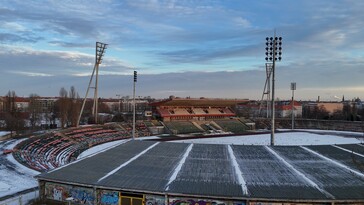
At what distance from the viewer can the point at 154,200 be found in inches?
595

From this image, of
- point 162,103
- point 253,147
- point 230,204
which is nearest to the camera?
point 230,204

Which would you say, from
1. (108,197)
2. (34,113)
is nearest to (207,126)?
(34,113)

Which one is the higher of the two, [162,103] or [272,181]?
[162,103]

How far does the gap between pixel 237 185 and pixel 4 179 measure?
16.2m

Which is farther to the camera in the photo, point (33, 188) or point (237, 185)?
point (33, 188)

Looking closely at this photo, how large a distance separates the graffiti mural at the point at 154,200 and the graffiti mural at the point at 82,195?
2926 millimetres

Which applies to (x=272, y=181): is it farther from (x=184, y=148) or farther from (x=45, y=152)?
(x=45, y=152)

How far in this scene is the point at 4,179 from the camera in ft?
71.3

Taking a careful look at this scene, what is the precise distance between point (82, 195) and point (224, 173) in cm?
776

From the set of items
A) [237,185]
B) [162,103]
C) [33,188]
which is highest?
[162,103]

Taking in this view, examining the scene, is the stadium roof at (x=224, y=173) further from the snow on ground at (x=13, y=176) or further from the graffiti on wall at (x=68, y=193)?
the snow on ground at (x=13, y=176)

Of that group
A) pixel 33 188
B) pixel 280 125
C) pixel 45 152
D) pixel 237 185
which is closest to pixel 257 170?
pixel 237 185

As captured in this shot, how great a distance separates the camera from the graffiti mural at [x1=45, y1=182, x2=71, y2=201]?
16.8 m

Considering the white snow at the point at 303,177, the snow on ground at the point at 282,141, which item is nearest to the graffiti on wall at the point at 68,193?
the white snow at the point at 303,177
